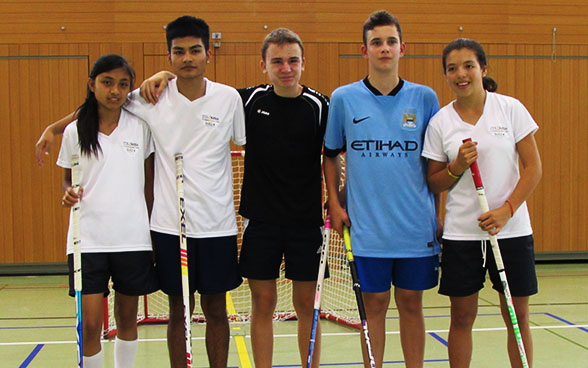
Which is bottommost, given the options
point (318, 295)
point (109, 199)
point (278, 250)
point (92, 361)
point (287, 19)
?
point (92, 361)

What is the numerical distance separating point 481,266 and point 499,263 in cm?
13

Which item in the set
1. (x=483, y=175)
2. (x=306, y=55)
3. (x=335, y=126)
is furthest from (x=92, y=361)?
(x=306, y=55)

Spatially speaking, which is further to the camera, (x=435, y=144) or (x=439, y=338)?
(x=439, y=338)

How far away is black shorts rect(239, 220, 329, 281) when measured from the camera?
3164mm

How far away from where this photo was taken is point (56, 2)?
8.01 meters

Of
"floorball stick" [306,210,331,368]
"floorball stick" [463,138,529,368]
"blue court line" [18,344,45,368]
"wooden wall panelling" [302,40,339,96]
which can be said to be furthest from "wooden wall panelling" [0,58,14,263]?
"floorball stick" [463,138,529,368]

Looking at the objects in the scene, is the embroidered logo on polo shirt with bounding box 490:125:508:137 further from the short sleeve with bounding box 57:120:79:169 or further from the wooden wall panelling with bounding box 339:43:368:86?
the wooden wall panelling with bounding box 339:43:368:86

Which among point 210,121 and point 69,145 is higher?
point 210,121

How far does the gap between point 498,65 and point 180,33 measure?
653 centimetres

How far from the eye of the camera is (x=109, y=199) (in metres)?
2.99

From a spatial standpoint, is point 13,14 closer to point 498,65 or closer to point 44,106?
point 44,106

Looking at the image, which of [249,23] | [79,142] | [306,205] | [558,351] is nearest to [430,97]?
[306,205]

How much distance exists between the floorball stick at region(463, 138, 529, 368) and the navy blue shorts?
33 centimetres

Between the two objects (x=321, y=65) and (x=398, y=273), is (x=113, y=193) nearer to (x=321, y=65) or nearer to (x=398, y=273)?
(x=398, y=273)
